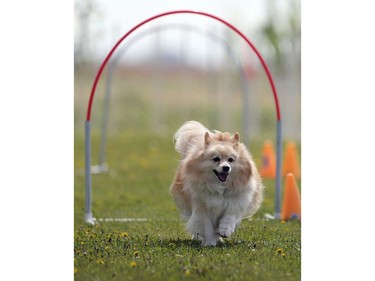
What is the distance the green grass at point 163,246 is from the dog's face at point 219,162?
1.89 ft

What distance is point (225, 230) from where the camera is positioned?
20.4 ft

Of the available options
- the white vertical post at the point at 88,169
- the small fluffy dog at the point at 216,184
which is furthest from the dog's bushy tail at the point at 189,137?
the white vertical post at the point at 88,169

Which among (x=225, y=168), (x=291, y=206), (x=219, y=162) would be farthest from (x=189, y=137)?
(x=291, y=206)

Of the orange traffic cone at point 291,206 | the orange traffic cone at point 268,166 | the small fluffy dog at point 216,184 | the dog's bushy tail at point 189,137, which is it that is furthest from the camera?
the orange traffic cone at point 268,166

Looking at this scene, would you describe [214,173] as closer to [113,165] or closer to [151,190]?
[151,190]

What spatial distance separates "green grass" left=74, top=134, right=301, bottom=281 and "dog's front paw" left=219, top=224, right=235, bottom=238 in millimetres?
106

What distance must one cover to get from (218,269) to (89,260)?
1.02 meters

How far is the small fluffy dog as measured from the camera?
6.14m

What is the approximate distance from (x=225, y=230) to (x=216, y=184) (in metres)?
0.39

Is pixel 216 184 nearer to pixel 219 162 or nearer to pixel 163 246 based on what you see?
pixel 219 162

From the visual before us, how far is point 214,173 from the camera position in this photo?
20.3ft

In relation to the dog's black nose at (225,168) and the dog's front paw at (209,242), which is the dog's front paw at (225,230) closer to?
the dog's front paw at (209,242)

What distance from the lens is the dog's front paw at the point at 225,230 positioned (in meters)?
6.21

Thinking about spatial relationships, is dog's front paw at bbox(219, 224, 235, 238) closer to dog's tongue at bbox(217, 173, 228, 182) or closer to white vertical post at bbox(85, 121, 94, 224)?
dog's tongue at bbox(217, 173, 228, 182)
